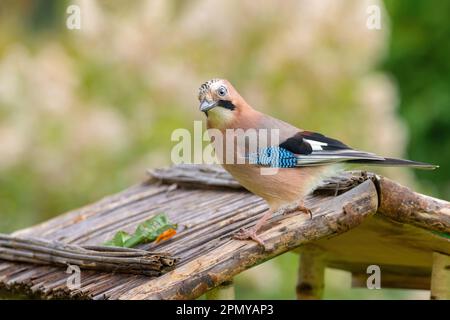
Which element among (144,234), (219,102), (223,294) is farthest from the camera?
(223,294)

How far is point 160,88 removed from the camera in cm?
591

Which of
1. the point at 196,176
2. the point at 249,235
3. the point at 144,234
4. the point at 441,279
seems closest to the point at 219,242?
the point at 249,235

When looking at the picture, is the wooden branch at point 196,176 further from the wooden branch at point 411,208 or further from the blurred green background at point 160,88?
the blurred green background at point 160,88

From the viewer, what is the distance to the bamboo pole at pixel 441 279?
10.7 ft

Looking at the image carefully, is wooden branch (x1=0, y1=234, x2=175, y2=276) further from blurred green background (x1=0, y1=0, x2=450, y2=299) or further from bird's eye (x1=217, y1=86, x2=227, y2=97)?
blurred green background (x1=0, y1=0, x2=450, y2=299)

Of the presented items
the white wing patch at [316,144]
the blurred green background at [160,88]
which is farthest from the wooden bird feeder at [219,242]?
the blurred green background at [160,88]

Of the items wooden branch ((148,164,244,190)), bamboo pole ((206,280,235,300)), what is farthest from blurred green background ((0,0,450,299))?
bamboo pole ((206,280,235,300))

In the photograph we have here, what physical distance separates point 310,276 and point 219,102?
127cm

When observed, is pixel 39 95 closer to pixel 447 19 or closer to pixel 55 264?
pixel 55 264

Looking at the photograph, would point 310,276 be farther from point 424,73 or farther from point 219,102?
point 424,73

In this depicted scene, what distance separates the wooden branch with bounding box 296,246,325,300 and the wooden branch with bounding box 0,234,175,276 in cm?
128

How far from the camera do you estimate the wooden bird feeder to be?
8.97 ft

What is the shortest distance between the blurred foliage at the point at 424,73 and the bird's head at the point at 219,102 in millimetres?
5293

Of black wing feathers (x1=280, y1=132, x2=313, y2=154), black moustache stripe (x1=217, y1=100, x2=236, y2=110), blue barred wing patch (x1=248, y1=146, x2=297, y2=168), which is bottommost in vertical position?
blue barred wing patch (x1=248, y1=146, x2=297, y2=168)
